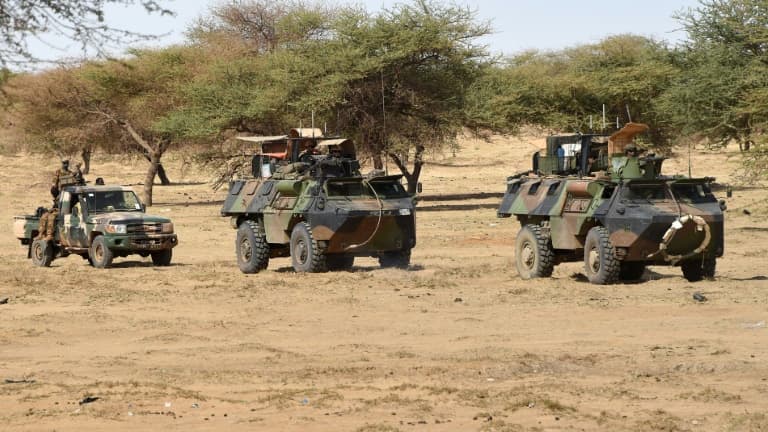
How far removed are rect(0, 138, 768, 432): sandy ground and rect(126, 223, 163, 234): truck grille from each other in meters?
0.69

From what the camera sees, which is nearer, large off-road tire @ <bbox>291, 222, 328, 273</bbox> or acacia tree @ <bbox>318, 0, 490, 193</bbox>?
large off-road tire @ <bbox>291, 222, 328, 273</bbox>

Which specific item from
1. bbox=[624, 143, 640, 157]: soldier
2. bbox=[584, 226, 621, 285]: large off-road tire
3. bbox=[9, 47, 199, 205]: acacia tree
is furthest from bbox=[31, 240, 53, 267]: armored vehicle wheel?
bbox=[9, 47, 199, 205]: acacia tree

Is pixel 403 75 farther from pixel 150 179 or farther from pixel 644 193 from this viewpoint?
pixel 644 193

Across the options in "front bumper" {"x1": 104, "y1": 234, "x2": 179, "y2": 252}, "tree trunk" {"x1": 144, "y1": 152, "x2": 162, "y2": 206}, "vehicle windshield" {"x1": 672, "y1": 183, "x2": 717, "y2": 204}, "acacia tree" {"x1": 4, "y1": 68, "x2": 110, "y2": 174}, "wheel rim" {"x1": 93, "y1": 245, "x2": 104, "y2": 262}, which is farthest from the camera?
"acacia tree" {"x1": 4, "y1": 68, "x2": 110, "y2": 174}

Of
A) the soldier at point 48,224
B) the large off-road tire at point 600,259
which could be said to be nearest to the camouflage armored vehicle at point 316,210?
the soldier at point 48,224

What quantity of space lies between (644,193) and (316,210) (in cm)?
492

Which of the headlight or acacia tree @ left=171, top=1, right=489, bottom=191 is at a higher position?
acacia tree @ left=171, top=1, right=489, bottom=191

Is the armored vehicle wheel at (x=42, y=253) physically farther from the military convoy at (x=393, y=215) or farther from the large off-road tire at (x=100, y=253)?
the large off-road tire at (x=100, y=253)

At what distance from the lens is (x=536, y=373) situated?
10.9m

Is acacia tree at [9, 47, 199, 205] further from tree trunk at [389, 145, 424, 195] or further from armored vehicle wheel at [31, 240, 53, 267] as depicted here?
armored vehicle wheel at [31, 240, 53, 267]

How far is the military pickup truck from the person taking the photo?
71.0 ft

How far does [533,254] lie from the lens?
19125mm

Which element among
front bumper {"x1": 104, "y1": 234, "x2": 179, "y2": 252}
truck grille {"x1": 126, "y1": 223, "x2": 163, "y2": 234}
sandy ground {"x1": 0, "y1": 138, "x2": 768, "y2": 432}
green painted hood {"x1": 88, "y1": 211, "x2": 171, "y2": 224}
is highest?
green painted hood {"x1": 88, "y1": 211, "x2": 171, "y2": 224}

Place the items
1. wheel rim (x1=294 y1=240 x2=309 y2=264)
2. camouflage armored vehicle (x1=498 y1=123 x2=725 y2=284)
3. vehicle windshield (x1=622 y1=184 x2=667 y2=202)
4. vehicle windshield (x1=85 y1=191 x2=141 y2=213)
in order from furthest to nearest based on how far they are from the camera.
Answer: vehicle windshield (x1=85 y1=191 x2=141 y2=213)
wheel rim (x1=294 y1=240 x2=309 y2=264)
vehicle windshield (x1=622 y1=184 x2=667 y2=202)
camouflage armored vehicle (x1=498 y1=123 x2=725 y2=284)
